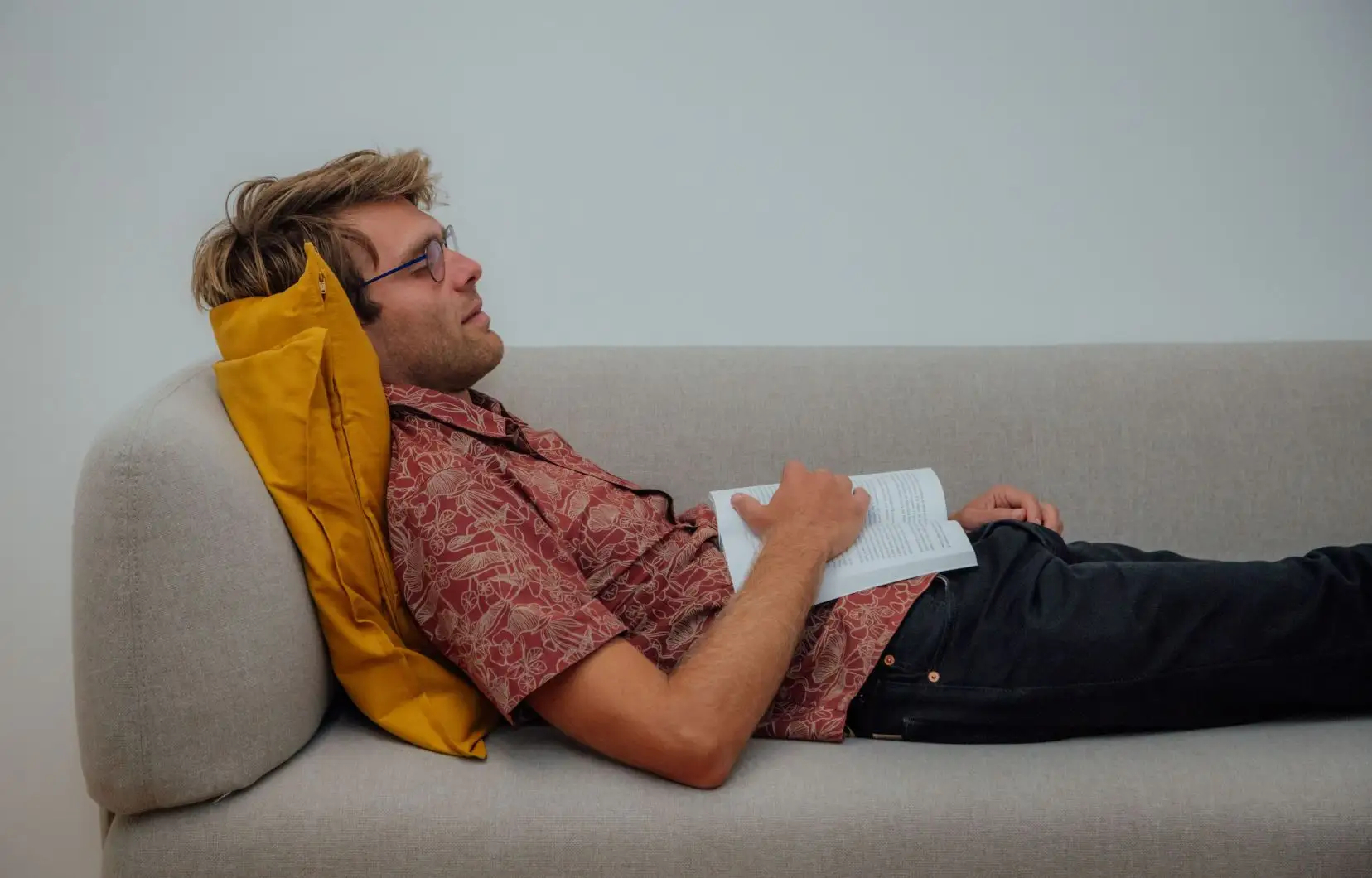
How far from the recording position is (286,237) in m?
1.50

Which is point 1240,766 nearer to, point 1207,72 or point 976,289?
point 976,289

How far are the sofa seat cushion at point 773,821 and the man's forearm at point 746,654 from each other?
9 centimetres

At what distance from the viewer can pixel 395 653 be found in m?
1.31

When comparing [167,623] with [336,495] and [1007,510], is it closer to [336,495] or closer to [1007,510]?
[336,495]

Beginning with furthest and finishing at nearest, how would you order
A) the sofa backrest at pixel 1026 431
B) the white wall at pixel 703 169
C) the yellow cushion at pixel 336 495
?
the white wall at pixel 703 169
the sofa backrest at pixel 1026 431
the yellow cushion at pixel 336 495

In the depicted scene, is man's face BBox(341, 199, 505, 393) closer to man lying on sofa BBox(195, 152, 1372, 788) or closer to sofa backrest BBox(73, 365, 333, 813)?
man lying on sofa BBox(195, 152, 1372, 788)

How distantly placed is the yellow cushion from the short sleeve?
0.04 m

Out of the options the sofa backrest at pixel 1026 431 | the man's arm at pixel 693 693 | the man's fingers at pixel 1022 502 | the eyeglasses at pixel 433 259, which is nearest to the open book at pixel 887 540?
the man's arm at pixel 693 693

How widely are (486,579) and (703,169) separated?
128 cm

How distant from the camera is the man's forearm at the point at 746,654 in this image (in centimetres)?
117

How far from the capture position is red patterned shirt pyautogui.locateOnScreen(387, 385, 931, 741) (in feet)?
3.96

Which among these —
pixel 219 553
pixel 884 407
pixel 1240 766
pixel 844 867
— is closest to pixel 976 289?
pixel 884 407

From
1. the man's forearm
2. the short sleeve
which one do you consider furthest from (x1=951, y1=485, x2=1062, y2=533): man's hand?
the short sleeve

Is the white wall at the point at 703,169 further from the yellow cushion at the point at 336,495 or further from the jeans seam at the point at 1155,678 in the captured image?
the jeans seam at the point at 1155,678
